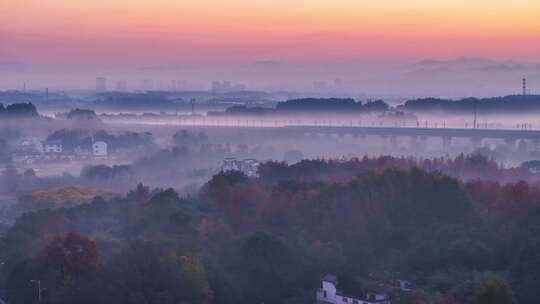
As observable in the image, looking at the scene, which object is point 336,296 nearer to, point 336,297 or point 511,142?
point 336,297

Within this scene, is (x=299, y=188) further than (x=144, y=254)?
Yes

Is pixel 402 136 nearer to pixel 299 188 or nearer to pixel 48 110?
pixel 299 188

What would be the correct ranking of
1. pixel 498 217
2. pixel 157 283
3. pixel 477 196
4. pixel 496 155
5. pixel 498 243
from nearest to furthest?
pixel 157 283
pixel 498 243
pixel 498 217
pixel 477 196
pixel 496 155

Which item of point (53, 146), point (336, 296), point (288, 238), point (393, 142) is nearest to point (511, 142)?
point (393, 142)

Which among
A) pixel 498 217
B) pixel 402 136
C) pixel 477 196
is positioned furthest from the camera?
pixel 402 136

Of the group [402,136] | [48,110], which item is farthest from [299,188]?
[48,110]
